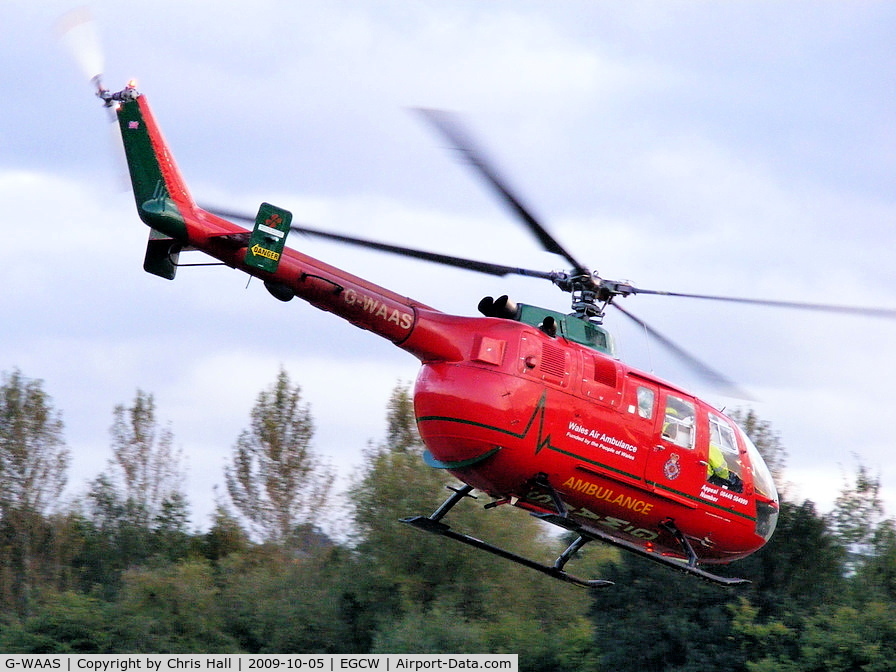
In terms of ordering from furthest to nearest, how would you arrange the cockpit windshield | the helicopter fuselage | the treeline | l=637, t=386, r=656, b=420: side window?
1. the treeline
2. the cockpit windshield
3. l=637, t=386, r=656, b=420: side window
4. the helicopter fuselage

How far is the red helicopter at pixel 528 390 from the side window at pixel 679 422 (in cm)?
2

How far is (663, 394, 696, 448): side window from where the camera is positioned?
1689 cm

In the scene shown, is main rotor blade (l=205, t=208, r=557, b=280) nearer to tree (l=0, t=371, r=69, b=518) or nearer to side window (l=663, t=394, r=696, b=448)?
side window (l=663, t=394, r=696, b=448)

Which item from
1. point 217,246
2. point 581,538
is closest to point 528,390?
point 581,538

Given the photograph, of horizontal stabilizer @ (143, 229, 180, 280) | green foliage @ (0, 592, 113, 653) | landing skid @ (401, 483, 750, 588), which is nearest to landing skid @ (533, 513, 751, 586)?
landing skid @ (401, 483, 750, 588)

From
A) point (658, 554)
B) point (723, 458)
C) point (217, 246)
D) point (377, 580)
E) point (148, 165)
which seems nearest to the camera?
point (217, 246)

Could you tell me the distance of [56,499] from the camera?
142 feet

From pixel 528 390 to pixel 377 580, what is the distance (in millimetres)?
19160

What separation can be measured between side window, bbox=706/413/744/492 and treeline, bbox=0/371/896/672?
36.6 ft

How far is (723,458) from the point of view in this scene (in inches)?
688

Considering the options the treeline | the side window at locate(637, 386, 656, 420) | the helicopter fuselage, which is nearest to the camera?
the helicopter fuselage

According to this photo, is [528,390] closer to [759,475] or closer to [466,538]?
[466,538]

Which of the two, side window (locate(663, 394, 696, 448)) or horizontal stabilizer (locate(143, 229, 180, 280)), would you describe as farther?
side window (locate(663, 394, 696, 448))

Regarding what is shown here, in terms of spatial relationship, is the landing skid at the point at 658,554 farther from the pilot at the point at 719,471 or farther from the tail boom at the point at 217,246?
the tail boom at the point at 217,246
